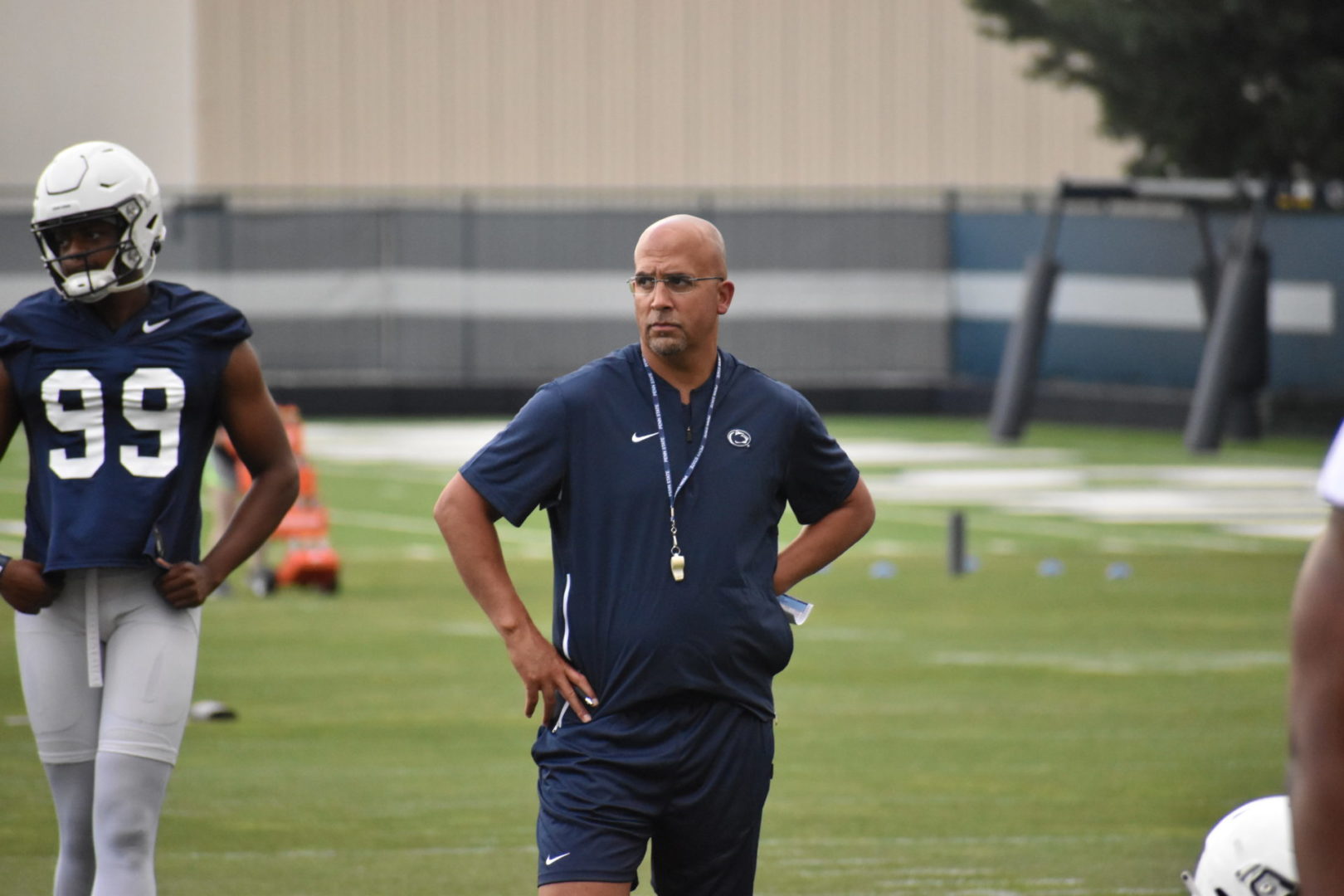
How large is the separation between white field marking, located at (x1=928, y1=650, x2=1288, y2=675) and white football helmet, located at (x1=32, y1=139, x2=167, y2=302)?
778 centimetres

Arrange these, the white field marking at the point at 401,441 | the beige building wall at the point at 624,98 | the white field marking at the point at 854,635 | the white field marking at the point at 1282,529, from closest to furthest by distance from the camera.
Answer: the white field marking at the point at 854,635, the white field marking at the point at 1282,529, the white field marking at the point at 401,441, the beige building wall at the point at 624,98

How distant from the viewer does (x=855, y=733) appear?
1069 centimetres

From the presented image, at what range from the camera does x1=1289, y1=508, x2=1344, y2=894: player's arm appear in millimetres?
2648

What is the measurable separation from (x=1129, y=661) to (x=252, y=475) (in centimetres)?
771

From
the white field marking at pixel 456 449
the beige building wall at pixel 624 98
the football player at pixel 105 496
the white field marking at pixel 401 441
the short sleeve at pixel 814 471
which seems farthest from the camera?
the beige building wall at pixel 624 98

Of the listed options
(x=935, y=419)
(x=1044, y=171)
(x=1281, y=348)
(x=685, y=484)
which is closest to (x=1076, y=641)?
(x=685, y=484)

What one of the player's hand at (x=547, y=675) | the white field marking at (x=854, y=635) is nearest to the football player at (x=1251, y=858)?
the player's hand at (x=547, y=675)

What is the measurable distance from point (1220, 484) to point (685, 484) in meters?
18.9

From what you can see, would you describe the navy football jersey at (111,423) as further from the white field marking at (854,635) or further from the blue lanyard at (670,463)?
the white field marking at (854,635)

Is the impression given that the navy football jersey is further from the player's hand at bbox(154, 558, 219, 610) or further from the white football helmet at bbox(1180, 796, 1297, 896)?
the white football helmet at bbox(1180, 796, 1297, 896)

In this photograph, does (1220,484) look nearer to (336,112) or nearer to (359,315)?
(359,315)

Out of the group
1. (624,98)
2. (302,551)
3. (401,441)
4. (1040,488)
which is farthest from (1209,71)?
(302,551)

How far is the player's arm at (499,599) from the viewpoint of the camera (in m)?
4.98

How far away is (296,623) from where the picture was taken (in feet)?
46.4
